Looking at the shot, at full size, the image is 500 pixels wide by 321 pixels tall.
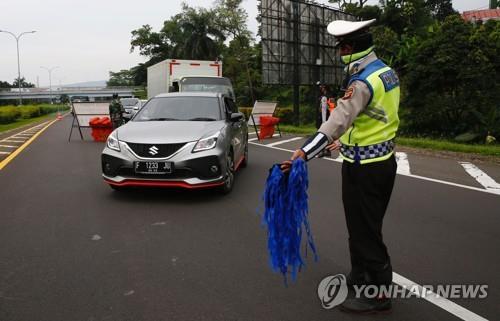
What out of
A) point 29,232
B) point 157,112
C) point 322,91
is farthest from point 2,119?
point 29,232

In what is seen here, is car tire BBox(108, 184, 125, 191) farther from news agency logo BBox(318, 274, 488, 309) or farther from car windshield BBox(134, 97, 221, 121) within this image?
news agency logo BBox(318, 274, 488, 309)

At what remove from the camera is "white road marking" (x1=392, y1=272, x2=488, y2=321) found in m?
3.13

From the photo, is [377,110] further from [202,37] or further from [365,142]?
[202,37]

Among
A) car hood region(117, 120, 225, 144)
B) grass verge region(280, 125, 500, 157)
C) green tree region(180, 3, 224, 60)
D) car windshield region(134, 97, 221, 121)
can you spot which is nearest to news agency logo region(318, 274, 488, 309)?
car hood region(117, 120, 225, 144)

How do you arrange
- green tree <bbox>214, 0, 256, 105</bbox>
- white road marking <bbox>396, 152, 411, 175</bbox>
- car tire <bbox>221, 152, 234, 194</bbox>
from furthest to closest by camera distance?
green tree <bbox>214, 0, 256, 105</bbox> → white road marking <bbox>396, 152, 411, 175</bbox> → car tire <bbox>221, 152, 234, 194</bbox>

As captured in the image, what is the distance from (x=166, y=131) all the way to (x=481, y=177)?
5579mm

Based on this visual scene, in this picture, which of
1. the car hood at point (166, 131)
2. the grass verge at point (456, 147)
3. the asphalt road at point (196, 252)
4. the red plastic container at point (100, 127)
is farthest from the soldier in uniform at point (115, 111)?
the grass verge at point (456, 147)

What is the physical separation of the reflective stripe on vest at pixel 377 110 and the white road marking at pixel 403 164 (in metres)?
6.08

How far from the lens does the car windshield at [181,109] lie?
750 cm

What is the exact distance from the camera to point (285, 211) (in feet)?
10.0

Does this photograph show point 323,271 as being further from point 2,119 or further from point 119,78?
point 119,78

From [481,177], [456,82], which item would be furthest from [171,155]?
[456,82]

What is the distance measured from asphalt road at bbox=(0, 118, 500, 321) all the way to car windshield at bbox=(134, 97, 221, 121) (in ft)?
4.07

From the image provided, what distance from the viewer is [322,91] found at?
1372 cm
